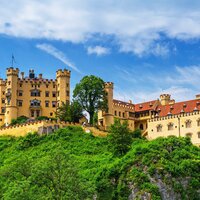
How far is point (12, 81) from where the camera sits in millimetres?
112375

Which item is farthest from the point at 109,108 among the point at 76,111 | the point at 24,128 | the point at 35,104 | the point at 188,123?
the point at 24,128

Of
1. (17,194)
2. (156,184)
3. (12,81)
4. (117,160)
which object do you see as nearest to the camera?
(17,194)

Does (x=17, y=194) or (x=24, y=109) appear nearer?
(x=17, y=194)

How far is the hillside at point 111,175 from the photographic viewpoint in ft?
188

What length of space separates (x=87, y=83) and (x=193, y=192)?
143 feet

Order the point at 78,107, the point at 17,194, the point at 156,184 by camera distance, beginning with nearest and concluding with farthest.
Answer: the point at 17,194 < the point at 156,184 < the point at 78,107

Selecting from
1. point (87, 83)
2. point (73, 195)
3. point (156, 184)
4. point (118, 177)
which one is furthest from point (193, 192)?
point (87, 83)

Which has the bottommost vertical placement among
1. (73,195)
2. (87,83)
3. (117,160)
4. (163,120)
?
(73,195)

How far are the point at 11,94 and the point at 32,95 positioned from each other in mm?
5104

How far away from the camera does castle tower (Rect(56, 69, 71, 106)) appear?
11369 cm

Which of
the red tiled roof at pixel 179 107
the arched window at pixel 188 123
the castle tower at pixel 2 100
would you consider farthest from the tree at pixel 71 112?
the arched window at pixel 188 123

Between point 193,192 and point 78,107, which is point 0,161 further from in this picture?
point 193,192

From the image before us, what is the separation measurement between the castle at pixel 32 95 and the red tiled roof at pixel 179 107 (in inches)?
857

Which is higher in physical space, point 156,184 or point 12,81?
point 12,81
